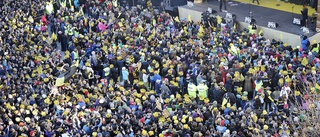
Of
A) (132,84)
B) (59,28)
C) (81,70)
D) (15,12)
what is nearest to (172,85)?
(132,84)

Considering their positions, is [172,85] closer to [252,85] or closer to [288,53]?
[252,85]

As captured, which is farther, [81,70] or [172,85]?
[81,70]

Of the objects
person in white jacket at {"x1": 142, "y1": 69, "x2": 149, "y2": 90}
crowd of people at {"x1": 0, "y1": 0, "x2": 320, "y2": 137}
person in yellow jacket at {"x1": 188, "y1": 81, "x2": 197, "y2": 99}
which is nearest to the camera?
crowd of people at {"x1": 0, "y1": 0, "x2": 320, "y2": 137}

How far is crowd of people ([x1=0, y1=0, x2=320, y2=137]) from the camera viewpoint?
66.8 feet

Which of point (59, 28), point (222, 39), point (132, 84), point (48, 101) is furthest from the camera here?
point (59, 28)

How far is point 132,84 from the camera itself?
2559 centimetres

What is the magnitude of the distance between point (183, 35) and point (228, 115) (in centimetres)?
968

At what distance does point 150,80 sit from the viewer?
24922 mm

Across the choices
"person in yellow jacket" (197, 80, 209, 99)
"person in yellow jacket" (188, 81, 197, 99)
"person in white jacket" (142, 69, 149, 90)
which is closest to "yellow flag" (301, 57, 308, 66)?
"person in yellow jacket" (197, 80, 209, 99)

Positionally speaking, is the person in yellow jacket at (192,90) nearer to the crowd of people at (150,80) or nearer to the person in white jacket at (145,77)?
the crowd of people at (150,80)

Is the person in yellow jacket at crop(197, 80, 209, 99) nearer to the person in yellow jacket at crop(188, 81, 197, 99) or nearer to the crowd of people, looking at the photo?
the crowd of people

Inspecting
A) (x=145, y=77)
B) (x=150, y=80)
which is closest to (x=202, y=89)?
(x=150, y=80)

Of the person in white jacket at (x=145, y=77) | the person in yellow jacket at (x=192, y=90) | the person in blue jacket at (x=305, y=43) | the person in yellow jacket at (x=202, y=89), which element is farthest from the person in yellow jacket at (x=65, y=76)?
the person in blue jacket at (x=305, y=43)

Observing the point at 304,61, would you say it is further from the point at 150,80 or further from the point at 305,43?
the point at 150,80
